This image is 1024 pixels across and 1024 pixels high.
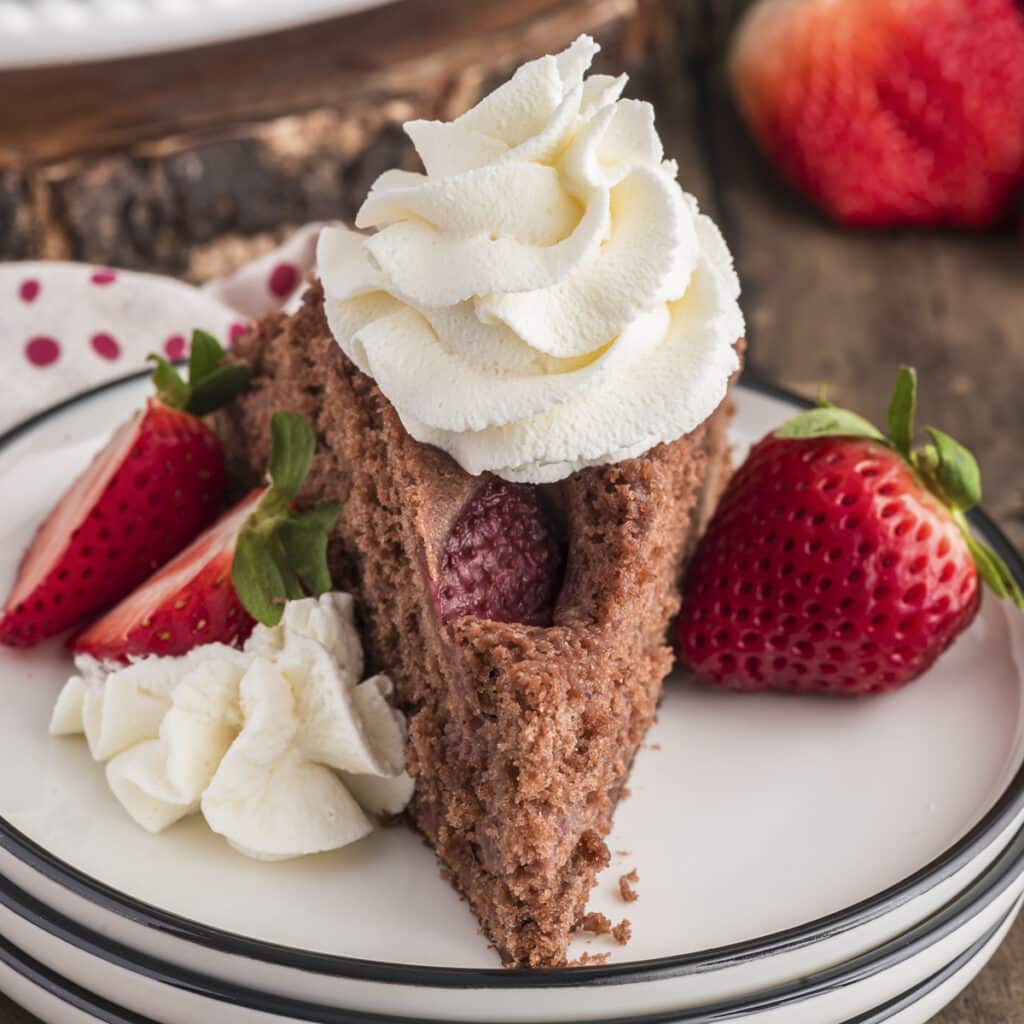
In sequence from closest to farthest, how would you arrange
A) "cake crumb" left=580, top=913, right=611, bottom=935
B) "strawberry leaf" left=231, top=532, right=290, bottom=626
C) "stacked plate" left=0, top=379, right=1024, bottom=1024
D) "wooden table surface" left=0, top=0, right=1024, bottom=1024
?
"stacked plate" left=0, top=379, right=1024, bottom=1024 < "cake crumb" left=580, top=913, right=611, bottom=935 < "strawberry leaf" left=231, top=532, right=290, bottom=626 < "wooden table surface" left=0, top=0, right=1024, bottom=1024

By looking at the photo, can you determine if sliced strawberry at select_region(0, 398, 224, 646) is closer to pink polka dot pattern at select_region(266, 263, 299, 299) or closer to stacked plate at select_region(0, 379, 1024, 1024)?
stacked plate at select_region(0, 379, 1024, 1024)

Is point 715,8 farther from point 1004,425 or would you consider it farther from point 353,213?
point 1004,425

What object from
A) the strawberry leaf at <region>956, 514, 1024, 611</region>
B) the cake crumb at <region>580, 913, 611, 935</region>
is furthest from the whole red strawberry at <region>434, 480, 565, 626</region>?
the strawberry leaf at <region>956, 514, 1024, 611</region>

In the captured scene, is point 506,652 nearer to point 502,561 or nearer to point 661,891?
point 502,561

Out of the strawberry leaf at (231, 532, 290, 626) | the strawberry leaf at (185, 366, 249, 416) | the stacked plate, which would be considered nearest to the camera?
the stacked plate

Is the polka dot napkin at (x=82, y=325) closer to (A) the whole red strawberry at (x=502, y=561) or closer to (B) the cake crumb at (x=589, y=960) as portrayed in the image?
(A) the whole red strawberry at (x=502, y=561)

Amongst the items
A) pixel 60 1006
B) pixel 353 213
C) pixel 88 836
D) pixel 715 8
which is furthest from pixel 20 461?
pixel 715 8

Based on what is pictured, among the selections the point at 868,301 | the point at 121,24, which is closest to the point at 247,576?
the point at 121,24

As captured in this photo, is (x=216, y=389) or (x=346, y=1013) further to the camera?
(x=216, y=389)
